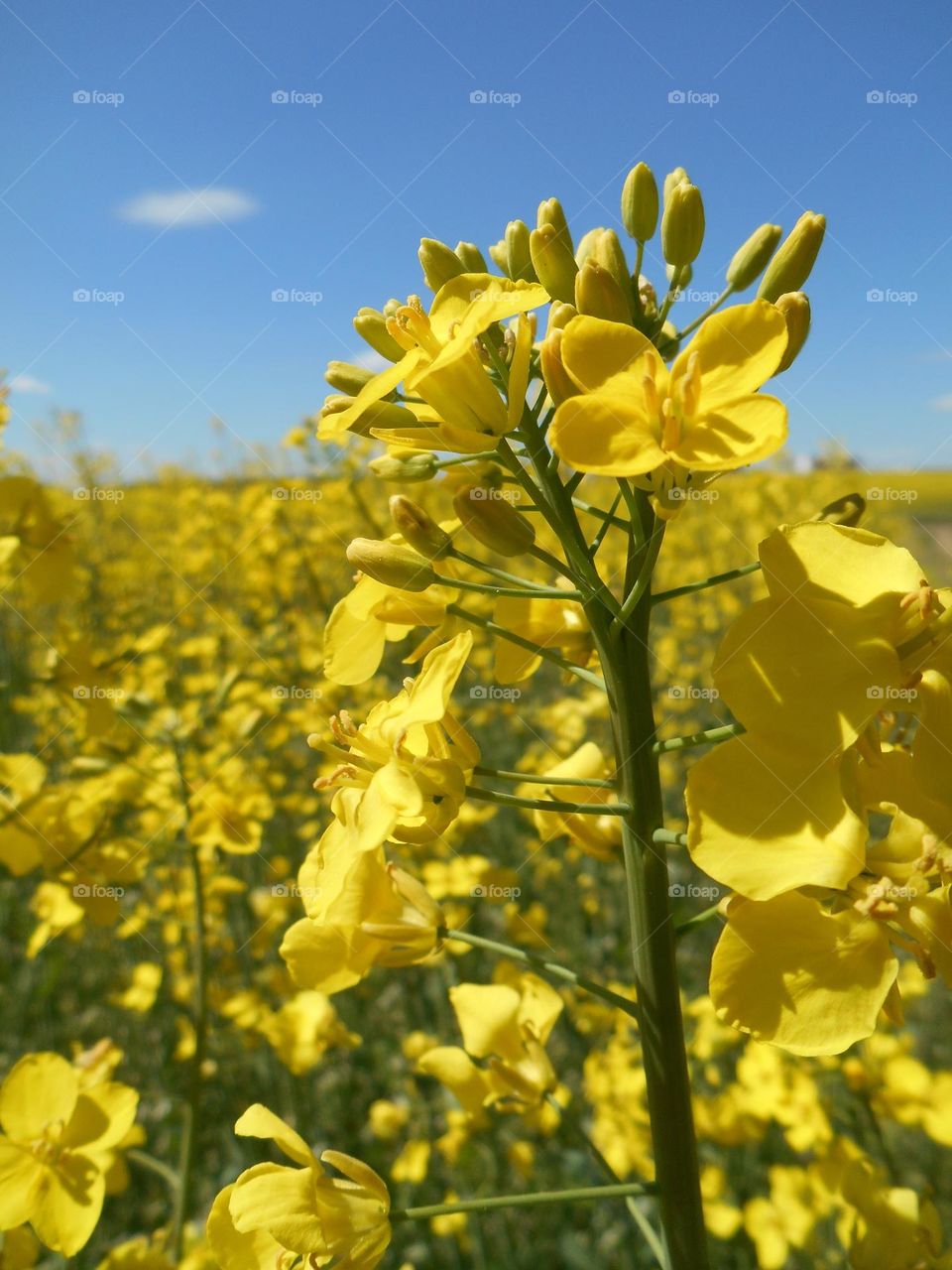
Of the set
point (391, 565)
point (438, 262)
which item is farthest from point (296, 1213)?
point (438, 262)

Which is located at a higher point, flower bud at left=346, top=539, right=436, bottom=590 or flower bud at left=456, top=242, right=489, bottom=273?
flower bud at left=456, top=242, right=489, bottom=273

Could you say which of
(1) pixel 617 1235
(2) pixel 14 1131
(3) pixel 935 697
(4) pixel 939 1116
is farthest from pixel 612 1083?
(3) pixel 935 697

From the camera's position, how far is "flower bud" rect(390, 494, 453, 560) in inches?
50.1

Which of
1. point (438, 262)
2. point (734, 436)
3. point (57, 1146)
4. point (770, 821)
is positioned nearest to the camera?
point (770, 821)

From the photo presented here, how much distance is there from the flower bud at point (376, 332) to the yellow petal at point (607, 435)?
1.59ft

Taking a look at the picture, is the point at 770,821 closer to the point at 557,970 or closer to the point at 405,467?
the point at 557,970

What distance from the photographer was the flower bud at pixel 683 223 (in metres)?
1.38

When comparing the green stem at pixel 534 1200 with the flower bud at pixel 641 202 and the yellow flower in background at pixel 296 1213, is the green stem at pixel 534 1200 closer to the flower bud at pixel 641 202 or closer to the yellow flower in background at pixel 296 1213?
the yellow flower in background at pixel 296 1213

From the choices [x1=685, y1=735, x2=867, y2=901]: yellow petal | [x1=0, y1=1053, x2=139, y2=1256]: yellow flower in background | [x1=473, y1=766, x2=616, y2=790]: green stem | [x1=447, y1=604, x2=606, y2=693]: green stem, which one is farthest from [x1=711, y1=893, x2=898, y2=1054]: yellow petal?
[x1=0, y1=1053, x2=139, y2=1256]: yellow flower in background

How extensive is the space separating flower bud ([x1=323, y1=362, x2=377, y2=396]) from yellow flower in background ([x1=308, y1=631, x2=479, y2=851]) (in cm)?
54

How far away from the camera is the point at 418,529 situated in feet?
4.22

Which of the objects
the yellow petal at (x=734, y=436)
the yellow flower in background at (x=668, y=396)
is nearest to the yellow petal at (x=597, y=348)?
the yellow flower in background at (x=668, y=396)

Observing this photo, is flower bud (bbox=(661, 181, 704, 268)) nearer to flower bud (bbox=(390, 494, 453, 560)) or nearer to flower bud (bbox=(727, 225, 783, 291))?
flower bud (bbox=(727, 225, 783, 291))

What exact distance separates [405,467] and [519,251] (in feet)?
1.49
